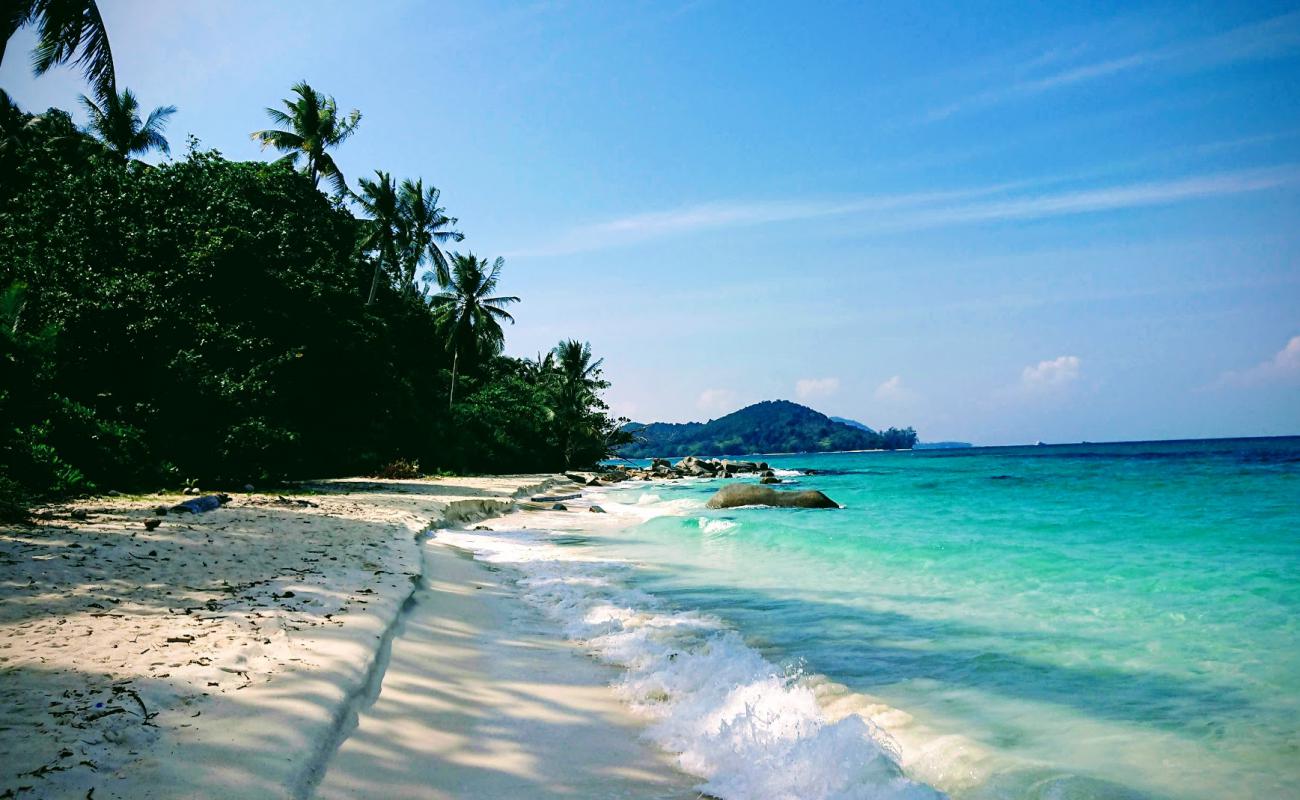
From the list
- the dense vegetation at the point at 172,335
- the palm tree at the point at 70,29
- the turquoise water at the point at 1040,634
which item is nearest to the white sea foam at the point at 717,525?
the turquoise water at the point at 1040,634

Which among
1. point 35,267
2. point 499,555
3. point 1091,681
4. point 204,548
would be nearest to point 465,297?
point 35,267

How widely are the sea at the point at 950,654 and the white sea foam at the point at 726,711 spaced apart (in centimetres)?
2

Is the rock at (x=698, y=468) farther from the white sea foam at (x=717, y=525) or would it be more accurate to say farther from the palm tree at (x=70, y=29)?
the palm tree at (x=70, y=29)

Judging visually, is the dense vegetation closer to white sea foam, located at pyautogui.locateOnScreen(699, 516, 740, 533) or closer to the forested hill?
white sea foam, located at pyautogui.locateOnScreen(699, 516, 740, 533)

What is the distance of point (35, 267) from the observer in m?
13.4

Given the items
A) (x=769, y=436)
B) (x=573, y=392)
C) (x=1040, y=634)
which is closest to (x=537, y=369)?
(x=573, y=392)

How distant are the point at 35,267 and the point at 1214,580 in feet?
71.4

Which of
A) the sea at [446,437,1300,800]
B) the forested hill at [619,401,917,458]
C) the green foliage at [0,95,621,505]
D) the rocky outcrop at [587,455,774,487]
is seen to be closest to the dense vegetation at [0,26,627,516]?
the green foliage at [0,95,621,505]

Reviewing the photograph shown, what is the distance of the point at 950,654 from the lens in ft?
18.6

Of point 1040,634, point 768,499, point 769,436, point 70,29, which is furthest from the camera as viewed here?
point 769,436

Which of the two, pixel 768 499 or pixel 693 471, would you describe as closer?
pixel 768 499

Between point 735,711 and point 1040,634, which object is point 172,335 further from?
point 1040,634

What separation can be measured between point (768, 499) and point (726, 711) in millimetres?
17440

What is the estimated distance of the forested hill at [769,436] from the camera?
15562 cm
